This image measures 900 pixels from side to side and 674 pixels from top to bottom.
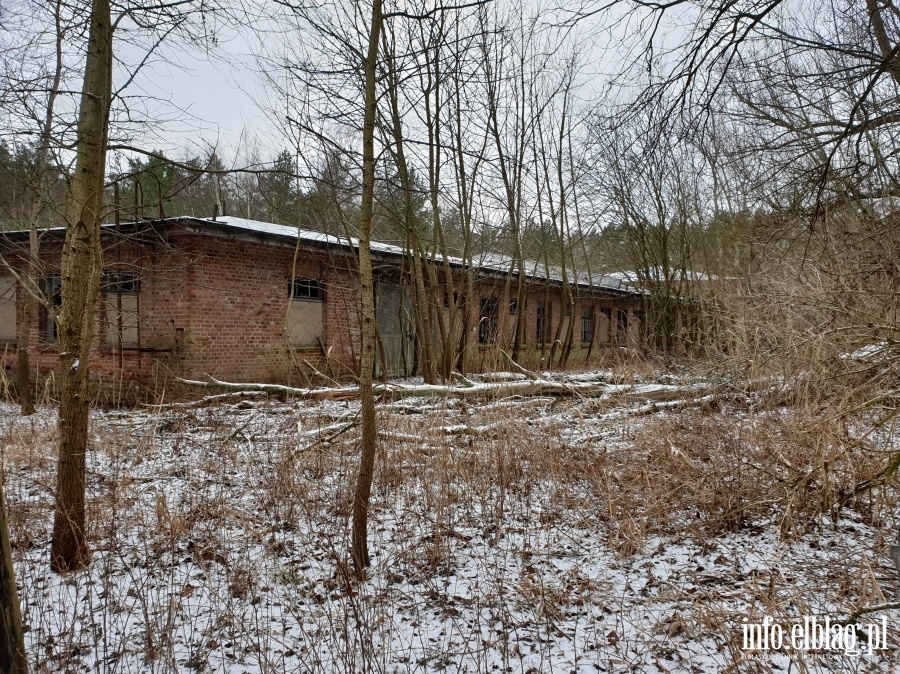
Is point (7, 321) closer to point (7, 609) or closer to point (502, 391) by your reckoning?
point (502, 391)

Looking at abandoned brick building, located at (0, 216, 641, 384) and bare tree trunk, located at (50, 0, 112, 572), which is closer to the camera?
bare tree trunk, located at (50, 0, 112, 572)

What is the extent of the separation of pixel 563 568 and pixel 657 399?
5.02m

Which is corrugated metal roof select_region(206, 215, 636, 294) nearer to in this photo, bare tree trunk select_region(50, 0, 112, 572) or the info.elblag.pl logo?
bare tree trunk select_region(50, 0, 112, 572)

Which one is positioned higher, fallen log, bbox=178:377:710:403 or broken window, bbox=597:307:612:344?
broken window, bbox=597:307:612:344

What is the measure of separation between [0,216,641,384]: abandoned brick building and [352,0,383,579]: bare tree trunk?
495 centimetres

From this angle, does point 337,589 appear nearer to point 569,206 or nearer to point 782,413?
point 782,413

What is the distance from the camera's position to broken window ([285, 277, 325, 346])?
11500 mm

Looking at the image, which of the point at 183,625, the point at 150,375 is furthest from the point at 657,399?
the point at 150,375

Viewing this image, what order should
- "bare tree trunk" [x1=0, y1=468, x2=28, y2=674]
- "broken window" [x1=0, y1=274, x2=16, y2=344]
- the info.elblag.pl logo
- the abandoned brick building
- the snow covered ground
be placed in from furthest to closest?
"broken window" [x1=0, y1=274, x2=16, y2=344] → the abandoned brick building → the snow covered ground → the info.elblag.pl logo → "bare tree trunk" [x1=0, y1=468, x2=28, y2=674]

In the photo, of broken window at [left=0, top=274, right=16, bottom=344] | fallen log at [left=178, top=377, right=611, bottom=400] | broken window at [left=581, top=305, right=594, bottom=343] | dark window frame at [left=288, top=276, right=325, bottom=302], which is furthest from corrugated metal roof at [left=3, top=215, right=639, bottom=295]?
broken window at [left=581, top=305, right=594, bottom=343]

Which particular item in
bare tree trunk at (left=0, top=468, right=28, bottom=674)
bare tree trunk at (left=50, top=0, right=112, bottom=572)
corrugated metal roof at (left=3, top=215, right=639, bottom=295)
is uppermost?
corrugated metal roof at (left=3, top=215, right=639, bottom=295)

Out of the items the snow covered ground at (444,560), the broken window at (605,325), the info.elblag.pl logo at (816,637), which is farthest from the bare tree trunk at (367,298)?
the broken window at (605,325)

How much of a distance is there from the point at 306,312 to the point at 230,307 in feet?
5.76

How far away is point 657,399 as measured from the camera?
7980 mm
